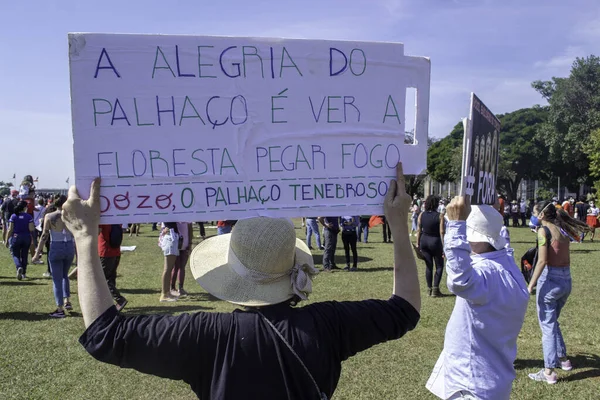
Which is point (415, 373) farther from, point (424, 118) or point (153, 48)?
point (153, 48)

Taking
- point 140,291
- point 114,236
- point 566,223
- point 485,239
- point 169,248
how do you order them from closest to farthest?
point 485,239, point 566,223, point 114,236, point 169,248, point 140,291

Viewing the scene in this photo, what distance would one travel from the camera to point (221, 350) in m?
1.83

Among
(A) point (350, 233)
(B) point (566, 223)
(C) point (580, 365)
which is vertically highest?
(B) point (566, 223)

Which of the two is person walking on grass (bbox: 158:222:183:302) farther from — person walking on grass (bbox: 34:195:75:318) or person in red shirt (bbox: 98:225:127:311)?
person walking on grass (bbox: 34:195:75:318)

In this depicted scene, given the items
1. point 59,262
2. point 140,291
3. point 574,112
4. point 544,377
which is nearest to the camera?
point 544,377

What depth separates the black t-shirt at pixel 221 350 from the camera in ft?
5.86

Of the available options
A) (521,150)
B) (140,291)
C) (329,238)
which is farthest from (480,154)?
(521,150)

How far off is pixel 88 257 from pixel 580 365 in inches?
253

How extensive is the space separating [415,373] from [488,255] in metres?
2.81

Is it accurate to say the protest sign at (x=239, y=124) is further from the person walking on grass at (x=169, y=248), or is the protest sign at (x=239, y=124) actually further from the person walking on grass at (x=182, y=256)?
the person walking on grass at (x=182, y=256)

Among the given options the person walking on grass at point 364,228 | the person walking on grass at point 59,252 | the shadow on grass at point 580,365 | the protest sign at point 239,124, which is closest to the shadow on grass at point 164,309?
the person walking on grass at point 59,252

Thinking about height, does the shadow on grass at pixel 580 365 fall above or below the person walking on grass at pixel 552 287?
below

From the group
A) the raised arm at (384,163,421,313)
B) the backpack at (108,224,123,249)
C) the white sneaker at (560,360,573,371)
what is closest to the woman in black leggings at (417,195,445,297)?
the white sneaker at (560,360,573,371)

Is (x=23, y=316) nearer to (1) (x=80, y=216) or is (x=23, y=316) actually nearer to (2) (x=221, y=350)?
(1) (x=80, y=216)
